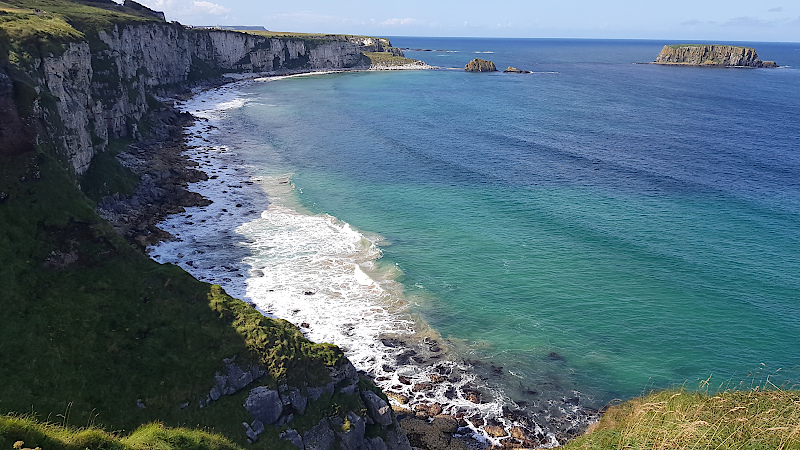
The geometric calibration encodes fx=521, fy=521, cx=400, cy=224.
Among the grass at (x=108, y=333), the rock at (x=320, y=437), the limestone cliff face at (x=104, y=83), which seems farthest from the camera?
the limestone cliff face at (x=104, y=83)

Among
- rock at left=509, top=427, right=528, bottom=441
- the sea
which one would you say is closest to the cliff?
rock at left=509, top=427, right=528, bottom=441

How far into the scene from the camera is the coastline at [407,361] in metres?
35.9

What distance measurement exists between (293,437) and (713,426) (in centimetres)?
2097

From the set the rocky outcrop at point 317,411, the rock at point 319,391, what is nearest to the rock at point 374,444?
the rocky outcrop at point 317,411

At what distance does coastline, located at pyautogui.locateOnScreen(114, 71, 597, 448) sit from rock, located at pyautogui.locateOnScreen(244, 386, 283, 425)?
9.77 m

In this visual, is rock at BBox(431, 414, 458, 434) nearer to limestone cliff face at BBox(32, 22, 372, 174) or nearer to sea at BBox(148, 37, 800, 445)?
sea at BBox(148, 37, 800, 445)

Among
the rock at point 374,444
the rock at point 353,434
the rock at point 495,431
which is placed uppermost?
the rock at point 353,434

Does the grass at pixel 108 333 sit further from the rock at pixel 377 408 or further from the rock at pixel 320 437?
the rock at pixel 377 408

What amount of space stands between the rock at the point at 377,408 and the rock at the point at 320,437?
307 centimetres

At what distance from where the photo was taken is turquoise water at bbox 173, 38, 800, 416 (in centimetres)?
4372

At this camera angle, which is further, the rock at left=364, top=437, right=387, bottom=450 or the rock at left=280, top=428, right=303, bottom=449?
the rock at left=364, top=437, right=387, bottom=450

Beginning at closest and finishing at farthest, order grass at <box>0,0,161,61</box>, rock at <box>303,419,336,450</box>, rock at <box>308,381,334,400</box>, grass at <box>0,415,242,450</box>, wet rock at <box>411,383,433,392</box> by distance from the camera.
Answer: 1. grass at <box>0,415,242,450</box>
2. rock at <box>303,419,336,450</box>
3. rock at <box>308,381,334,400</box>
4. wet rock at <box>411,383,433,392</box>
5. grass at <box>0,0,161,61</box>

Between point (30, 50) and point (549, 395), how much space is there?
6609 centimetres

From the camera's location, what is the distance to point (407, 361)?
139 feet
